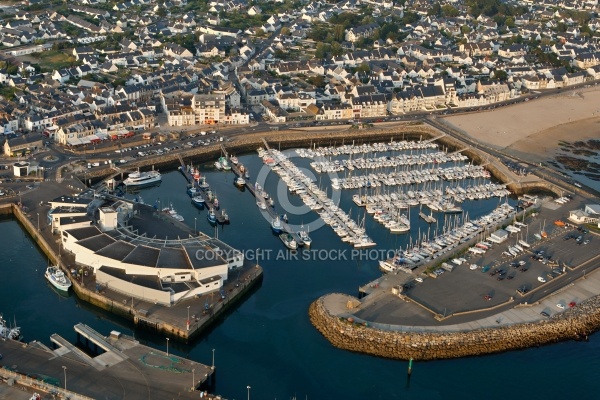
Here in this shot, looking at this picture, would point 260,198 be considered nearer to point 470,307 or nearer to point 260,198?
point 260,198

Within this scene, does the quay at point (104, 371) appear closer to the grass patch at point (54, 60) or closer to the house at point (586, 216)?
the house at point (586, 216)

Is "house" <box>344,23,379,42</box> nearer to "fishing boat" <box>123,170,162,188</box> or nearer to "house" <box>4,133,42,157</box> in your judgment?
"fishing boat" <box>123,170,162,188</box>

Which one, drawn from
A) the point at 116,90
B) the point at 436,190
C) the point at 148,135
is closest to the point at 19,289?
the point at 148,135

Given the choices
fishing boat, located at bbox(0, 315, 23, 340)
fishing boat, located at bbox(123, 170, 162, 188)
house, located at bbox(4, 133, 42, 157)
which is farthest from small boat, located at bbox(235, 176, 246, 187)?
fishing boat, located at bbox(0, 315, 23, 340)

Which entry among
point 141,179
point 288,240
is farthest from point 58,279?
point 141,179

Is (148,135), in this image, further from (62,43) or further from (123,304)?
(62,43)

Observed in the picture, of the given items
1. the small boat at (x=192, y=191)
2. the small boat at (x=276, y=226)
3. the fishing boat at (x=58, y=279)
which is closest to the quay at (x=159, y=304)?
the fishing boat at (x=58, y=279)
